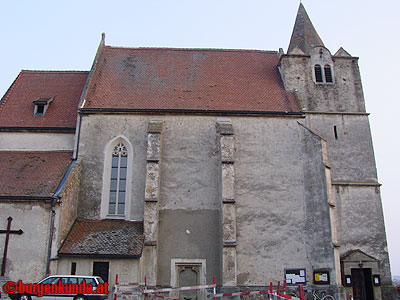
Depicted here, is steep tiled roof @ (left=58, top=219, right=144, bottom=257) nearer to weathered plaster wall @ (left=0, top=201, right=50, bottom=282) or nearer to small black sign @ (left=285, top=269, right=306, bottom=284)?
weathered plaster wall @ (left=0, top=201, right=50, bottom=282)

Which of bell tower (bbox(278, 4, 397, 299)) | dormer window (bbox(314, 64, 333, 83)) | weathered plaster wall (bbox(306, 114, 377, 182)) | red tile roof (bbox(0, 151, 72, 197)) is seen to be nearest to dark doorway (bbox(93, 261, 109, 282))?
red tile roof (bbox(0, 151, 72, 197))

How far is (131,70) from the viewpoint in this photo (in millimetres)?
22047

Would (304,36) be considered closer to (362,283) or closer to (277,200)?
(277,200)

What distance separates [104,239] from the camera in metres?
15.8

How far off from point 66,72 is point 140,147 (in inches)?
326

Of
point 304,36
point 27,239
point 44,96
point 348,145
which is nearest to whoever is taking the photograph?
point 27,239

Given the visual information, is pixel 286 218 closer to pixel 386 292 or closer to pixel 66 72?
pixel 386 292

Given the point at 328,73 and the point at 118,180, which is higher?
the point at 328,73

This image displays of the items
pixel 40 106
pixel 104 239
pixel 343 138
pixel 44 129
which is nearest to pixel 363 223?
pixel 343 138

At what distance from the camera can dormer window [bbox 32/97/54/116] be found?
2009 centimetres

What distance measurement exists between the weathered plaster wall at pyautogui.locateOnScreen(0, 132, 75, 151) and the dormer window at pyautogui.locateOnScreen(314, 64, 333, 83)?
514 inches

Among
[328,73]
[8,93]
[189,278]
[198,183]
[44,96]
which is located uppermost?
[328,73]

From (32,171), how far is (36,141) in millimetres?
2379

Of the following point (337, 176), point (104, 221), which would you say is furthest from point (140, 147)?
point (337, 176)
